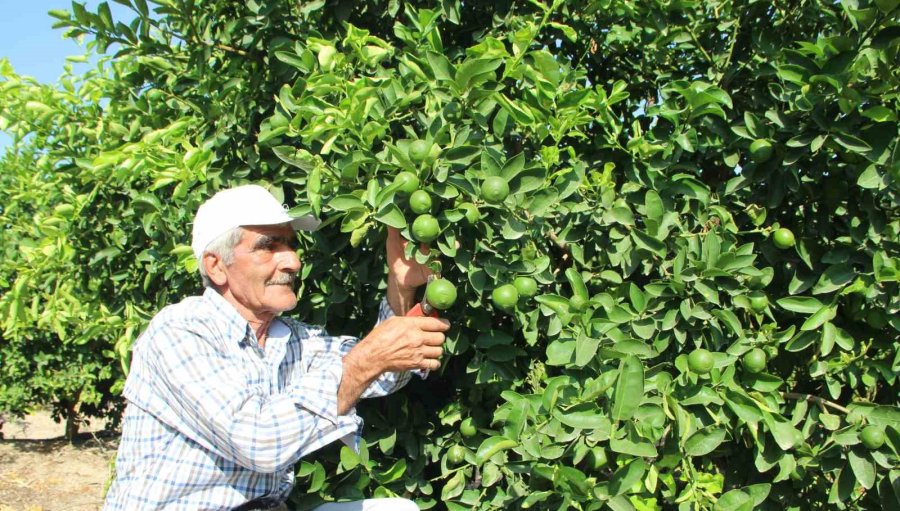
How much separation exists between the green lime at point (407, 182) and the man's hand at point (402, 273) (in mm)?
314

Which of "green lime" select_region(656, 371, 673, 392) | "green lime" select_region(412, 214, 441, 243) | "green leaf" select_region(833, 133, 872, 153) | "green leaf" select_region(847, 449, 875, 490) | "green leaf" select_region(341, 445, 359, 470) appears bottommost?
"green leaf" select_region(847, 449, 875, 490)

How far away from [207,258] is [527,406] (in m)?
1.02

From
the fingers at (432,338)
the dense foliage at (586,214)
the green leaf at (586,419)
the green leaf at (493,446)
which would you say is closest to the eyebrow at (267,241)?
the dense foliage at (586,214)

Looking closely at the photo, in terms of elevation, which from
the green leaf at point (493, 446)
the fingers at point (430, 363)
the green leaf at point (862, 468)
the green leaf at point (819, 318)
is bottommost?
the green leaf at point (862, 468)

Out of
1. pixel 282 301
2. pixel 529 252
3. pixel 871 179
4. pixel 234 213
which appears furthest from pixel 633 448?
pixel 234 213

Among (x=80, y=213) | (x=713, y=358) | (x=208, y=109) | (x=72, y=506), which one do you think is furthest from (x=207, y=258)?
(x=72, y=506)

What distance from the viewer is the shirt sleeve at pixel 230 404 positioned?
182cm

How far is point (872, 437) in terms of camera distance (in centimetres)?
184

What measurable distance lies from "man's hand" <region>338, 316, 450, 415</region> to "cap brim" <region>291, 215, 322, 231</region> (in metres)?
0.41

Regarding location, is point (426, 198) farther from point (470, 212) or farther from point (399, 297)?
point (399, 297)

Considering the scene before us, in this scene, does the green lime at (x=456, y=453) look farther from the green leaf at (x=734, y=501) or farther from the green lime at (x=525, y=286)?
the green leaf at (x=734, y=501)

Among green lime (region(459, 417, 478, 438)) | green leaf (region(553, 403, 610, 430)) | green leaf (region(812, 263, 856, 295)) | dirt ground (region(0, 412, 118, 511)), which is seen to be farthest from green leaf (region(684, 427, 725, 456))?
dirt ground (region(0, 412, 118, 511))

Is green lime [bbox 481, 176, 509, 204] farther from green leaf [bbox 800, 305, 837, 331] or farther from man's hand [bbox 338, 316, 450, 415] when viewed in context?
green leaf [bbox 800, 305, 837, 331]

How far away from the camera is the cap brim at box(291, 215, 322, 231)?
88.2 inches
